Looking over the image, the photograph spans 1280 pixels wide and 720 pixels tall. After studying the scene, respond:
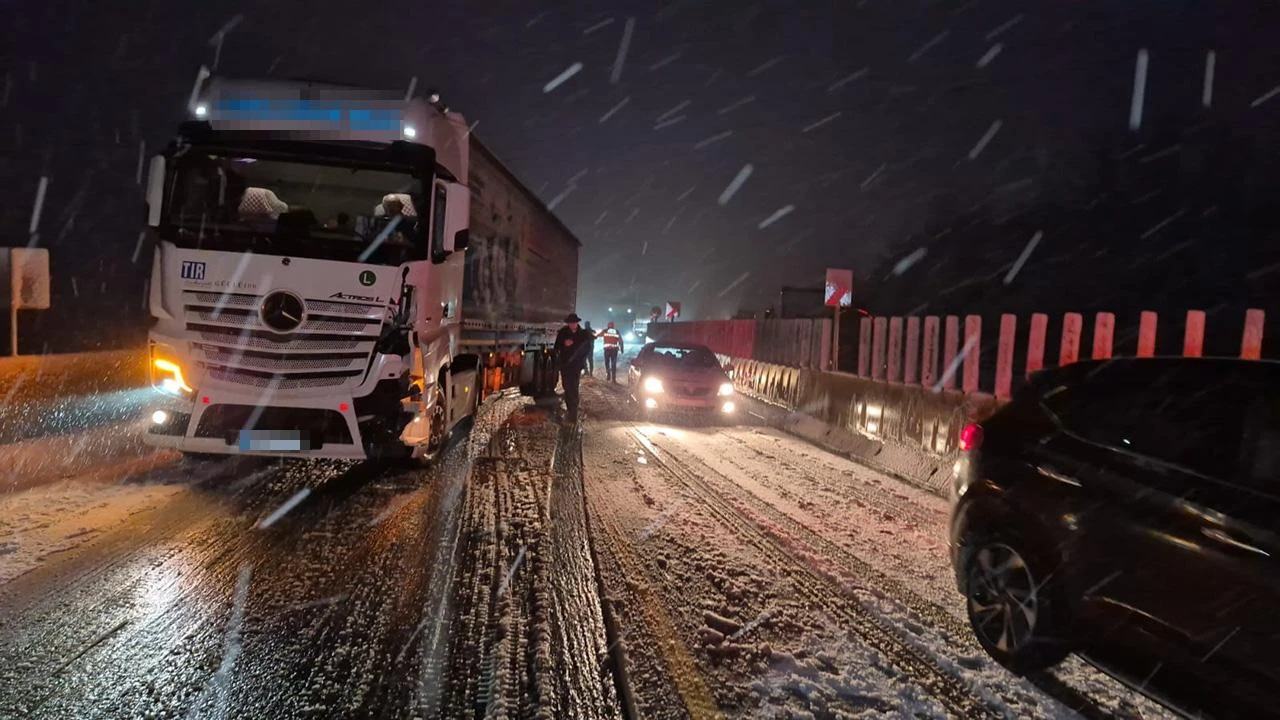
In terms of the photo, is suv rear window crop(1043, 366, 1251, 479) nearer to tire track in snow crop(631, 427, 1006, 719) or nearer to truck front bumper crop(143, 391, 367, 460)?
tire track in snow crop(631, 427, 1006, 719)

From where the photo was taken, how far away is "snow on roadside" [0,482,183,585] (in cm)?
588

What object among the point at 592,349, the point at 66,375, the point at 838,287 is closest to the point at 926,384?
the point at 838,287

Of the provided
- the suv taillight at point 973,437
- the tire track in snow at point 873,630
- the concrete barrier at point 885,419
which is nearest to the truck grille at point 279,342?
the tire track in snow at point 873,630

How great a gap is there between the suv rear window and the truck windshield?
608 cm

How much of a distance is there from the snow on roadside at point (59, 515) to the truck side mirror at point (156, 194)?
257 cm

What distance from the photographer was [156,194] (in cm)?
789

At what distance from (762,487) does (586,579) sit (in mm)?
3912

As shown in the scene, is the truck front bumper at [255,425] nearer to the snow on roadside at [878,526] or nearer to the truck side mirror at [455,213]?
the truck side mirror at [455,213]

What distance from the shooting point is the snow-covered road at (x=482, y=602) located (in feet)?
12.6

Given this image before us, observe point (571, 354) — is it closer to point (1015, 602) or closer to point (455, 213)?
point (455, 213)

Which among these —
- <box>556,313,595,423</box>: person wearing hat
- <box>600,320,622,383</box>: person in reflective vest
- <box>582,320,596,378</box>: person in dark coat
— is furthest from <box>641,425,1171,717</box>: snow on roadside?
<box>600,320,622,383</box>: person in reflective vest

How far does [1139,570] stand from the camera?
3732 millimetres

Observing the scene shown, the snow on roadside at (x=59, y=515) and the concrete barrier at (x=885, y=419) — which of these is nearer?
the snow on roadside at (x=59, y=515)

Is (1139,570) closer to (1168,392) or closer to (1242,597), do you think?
(1242,597)
